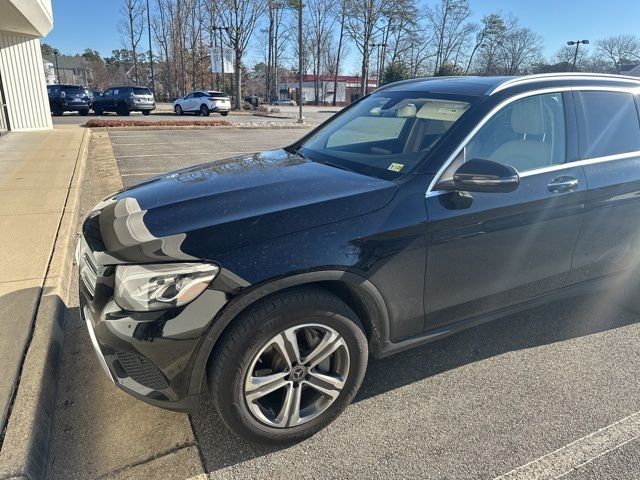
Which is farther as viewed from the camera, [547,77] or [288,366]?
[547,77]

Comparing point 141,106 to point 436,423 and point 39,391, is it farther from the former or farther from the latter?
point 436,423

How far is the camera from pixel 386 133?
358 centimetres

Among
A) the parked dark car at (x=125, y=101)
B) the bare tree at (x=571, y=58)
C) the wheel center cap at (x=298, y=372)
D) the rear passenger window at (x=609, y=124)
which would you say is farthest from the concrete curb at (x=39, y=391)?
the bare tree at (x=571, y=58)

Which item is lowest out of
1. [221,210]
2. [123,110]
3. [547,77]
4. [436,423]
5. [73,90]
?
[123,110]

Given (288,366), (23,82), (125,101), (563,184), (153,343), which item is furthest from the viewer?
(125,101)

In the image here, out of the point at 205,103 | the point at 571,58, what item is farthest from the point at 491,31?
the point at 205,103

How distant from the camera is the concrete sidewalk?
2857mm

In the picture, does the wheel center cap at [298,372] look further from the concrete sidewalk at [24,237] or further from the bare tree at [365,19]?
the bare tree at [365,19]

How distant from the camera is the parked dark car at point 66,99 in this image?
93.5ft

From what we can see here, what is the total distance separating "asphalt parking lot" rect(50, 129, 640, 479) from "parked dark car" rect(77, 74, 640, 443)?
23 centimetres

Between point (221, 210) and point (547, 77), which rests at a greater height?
point (547, 77)

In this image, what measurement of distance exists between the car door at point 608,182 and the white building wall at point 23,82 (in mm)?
17763

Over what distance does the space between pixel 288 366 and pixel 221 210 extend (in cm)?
82

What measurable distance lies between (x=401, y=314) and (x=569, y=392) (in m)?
1.19
